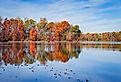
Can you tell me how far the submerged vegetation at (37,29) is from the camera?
8323cm

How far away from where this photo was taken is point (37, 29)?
324 ft

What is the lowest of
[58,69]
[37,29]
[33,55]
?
[58,69]

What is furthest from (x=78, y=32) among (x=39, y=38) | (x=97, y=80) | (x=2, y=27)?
(x=97, y=80)

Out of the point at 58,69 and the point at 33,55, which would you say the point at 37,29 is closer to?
the point at 33,55

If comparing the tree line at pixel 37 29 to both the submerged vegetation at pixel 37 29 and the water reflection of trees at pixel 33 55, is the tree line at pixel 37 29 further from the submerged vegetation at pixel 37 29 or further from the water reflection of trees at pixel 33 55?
the water reflection of trees at pixel 33 55

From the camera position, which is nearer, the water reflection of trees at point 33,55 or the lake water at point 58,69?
the lake water at point 58,69

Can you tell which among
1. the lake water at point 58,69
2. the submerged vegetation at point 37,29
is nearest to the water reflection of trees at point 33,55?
the lake water at point 58,69

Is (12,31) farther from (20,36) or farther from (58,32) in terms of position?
(58,32)

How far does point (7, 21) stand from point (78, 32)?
42.1 metres

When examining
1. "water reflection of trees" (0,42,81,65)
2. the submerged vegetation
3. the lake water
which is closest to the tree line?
the submerged vegetation

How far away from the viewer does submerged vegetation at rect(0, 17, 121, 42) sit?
8323 centimetres

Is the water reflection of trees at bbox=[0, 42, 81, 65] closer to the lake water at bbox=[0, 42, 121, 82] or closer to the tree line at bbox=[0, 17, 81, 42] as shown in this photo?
the lake water at bbox=[0, 42, 121, 82]

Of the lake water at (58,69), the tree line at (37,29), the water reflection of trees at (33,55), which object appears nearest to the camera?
the lake water at (58,69)

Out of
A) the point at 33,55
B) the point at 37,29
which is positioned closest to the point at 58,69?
the point at 33,55
